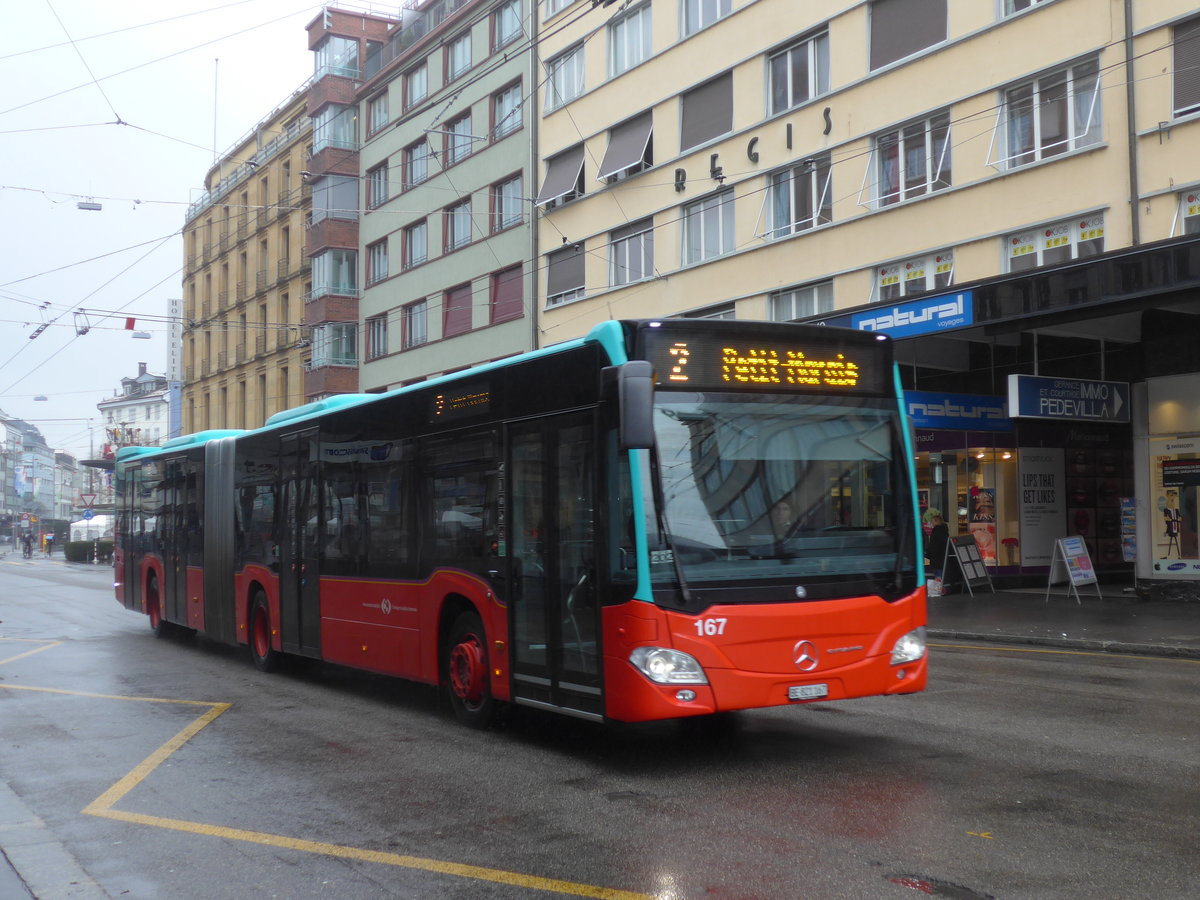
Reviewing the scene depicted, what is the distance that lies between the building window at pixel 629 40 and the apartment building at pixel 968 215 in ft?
0.26

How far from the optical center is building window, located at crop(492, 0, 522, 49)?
36.6 metres

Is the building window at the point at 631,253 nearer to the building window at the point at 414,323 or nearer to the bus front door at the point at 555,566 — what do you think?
the building window at the point at 414,323

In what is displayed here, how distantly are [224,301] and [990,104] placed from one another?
45.6 metres

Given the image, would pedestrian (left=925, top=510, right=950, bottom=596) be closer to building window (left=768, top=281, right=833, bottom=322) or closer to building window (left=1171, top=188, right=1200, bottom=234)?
building window (left=768, top=281, right=833, bottom=322)

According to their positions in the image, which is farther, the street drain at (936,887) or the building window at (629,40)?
the building window at (629,40)

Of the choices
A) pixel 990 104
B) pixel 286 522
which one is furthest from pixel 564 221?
pixel 286 522

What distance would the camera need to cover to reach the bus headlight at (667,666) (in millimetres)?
7215

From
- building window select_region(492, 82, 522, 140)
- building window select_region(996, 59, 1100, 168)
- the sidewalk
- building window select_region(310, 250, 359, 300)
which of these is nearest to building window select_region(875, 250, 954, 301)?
building window select_region(996, 59, 1100, 168)

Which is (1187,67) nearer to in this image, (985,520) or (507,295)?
(985,520)

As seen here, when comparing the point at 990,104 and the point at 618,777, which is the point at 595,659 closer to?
the point at 618,777

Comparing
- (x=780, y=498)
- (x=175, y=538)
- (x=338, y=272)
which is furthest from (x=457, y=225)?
(x=780, y=498)

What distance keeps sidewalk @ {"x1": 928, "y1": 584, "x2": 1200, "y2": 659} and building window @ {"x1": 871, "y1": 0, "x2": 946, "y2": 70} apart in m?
10.4

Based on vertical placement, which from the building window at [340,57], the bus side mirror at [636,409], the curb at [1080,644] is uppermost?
the building window at [340,57]

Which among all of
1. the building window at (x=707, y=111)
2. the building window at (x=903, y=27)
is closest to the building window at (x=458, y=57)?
the building window at (x=707, y=111)
